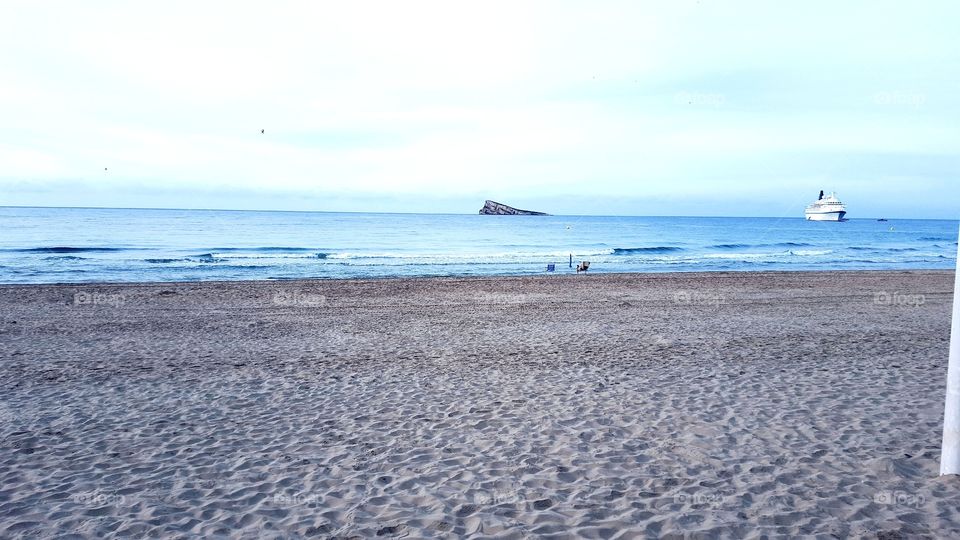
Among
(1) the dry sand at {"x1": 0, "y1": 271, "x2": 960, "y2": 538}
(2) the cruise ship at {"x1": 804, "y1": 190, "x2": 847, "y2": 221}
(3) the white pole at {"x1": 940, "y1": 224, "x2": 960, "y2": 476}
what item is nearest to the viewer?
(3) the white pole at {"x1": 940, "y1": 224, "x2": 960, "y2": 476}

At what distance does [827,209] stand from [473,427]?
14398 cm

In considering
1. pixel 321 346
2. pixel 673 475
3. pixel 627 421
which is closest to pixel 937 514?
pixel 673 475

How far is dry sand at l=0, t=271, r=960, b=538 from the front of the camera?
15.6 ft

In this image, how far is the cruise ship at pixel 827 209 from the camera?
422ft

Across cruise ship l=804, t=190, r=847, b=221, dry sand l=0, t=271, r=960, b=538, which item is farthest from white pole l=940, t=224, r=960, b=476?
cruise ship l=804, t=190, r=847, b=221

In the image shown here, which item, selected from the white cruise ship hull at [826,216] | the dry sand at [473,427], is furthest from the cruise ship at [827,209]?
the dry sand at [473,427]

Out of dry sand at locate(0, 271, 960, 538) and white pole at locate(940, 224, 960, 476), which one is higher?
white pole at locate(940, 224, 960, 476)

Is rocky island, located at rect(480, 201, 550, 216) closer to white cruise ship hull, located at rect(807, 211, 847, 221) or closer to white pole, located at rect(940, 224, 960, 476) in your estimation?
white cruise ship hull, located at rect(807, 211, 847, 221)

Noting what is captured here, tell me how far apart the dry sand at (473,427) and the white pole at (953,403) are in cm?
19

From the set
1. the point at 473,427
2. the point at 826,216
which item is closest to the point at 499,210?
the point at 826,216

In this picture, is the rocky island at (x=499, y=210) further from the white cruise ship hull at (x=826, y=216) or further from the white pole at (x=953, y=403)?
the white pole at (x=953, y=403)

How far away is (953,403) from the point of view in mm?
4699

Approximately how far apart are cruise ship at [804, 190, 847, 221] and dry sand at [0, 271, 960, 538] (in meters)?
132

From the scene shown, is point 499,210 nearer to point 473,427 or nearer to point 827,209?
point 827,209
